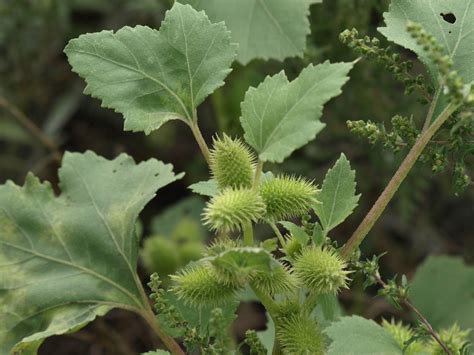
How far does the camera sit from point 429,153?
4.87 feet


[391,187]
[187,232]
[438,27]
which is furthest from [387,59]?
[187,232]

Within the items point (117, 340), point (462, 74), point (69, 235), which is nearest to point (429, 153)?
point (462, 74)

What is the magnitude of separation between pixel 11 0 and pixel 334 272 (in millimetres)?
2350

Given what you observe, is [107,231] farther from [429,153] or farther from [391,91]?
[391,91]

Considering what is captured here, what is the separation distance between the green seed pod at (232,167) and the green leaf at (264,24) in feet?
1.98

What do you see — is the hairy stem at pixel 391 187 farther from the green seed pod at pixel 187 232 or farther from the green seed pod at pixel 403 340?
the green seed pod at pixel 187 232

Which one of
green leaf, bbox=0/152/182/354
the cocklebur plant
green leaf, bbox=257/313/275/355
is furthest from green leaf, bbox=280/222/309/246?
green leaf, bbox=257/313/275/355

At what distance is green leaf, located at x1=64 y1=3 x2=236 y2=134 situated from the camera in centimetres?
141

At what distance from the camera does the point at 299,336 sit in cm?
130

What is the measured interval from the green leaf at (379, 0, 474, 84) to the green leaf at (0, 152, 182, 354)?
503mm

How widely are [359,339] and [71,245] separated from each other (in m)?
Answer: 0.58

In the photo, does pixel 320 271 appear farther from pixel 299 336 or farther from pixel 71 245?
pixel 71 245

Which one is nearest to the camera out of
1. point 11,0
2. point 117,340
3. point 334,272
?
point 334,272

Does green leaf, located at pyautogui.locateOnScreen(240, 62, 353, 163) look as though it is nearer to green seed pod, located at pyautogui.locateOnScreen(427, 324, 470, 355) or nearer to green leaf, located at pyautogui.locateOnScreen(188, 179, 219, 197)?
green leaf, located at pyautogui.locateOnScreen(188, 179, 219, 197)
